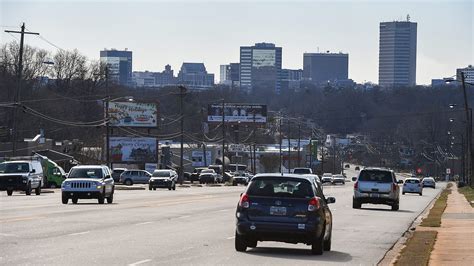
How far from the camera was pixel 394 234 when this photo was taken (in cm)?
3070

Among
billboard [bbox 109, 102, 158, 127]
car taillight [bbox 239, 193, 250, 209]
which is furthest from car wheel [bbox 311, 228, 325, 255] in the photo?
billboard [bbox 109, 102, 158, 127]

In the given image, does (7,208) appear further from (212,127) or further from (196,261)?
(212,127)

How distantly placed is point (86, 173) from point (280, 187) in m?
23.0

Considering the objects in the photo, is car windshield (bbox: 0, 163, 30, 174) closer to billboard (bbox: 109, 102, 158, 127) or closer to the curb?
the curb

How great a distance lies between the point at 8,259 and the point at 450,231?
55.4 ft

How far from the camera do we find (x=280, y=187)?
73.8ft

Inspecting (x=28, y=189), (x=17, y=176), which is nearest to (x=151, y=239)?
(x=17, y=176)

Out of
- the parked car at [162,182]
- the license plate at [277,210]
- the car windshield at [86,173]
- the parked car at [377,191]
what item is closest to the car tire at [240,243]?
the license plate at [277,210]

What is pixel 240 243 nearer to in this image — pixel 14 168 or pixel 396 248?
pixel 396 248

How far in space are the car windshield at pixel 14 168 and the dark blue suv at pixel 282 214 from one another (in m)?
32.2

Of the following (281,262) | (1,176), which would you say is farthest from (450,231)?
(1,176)

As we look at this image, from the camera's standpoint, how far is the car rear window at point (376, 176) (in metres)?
48.7

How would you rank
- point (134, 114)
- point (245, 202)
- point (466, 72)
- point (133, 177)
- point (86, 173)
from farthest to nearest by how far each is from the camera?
point (134, 114) → point (466, 72) → point (133, 177) → point (86, 173) → point (245, 202)

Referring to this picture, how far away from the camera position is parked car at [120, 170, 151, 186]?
9562 centimetres
